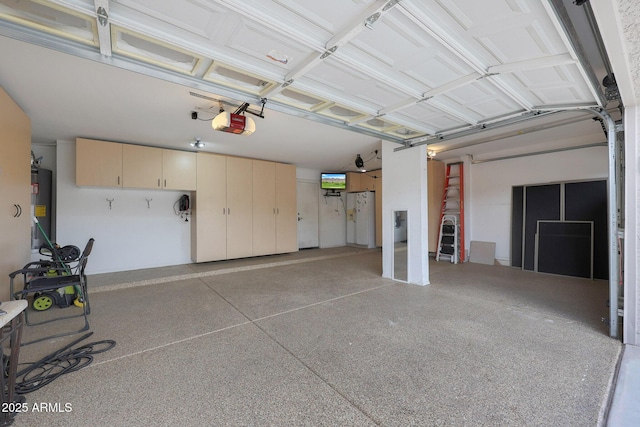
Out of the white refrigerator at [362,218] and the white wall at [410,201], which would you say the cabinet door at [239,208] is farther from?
the white refrigerator at [362,218]

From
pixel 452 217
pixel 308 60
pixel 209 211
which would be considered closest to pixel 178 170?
pixel 209 211

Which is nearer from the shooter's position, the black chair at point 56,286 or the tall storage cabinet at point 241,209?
the black chair at point 56,286

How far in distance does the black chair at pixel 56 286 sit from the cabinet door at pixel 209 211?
217 cm

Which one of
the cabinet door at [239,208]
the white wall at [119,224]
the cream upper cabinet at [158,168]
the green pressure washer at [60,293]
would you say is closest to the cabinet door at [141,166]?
the cream upper cabinet at [158,168]

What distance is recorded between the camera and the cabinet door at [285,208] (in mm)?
6469

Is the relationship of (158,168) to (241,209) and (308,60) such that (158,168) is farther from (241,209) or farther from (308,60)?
(308,60)

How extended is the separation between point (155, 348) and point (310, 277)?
2724mm

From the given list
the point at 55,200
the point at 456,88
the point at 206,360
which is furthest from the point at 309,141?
the point at 55,200

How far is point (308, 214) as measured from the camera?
25.7ft

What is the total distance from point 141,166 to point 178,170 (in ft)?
1.97

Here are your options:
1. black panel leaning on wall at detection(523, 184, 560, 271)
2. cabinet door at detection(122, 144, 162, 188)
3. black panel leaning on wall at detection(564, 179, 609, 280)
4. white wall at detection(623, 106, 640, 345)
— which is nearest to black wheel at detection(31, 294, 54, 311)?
cabinet door at detection(122, 144, 162, 188)

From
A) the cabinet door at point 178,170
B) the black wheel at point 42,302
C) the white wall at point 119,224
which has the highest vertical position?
the cabinet door at point 178,170

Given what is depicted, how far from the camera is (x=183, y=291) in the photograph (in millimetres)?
3867

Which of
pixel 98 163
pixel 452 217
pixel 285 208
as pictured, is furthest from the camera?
pixel 285 208
